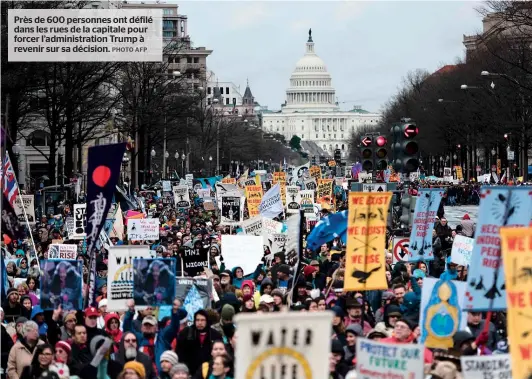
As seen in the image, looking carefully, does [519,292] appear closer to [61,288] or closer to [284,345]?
[284,345]

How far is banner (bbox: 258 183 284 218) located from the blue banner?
59.3 feet

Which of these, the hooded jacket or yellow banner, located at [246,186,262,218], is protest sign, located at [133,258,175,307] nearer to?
the hooded jacket

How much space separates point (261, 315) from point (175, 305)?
562cm

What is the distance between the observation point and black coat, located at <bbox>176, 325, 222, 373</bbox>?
44.9 feet

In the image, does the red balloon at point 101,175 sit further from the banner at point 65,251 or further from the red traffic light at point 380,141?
the red traffic light at point 380,141

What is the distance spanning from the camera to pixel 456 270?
19.9 meters

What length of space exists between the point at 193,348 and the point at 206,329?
0.19 meters

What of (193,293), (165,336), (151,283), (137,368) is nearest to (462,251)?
(193,293)

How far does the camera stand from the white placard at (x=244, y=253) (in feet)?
71.6

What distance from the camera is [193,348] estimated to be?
13.8 metres

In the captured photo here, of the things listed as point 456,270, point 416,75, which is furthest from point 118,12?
point 416,75

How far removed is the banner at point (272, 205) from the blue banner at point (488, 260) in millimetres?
18063

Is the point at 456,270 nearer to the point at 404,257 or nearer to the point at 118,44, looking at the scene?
the point at 404,257

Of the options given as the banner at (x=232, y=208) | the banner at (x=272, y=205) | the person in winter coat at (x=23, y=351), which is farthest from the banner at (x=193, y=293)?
the banner at (x=232, y=208)
